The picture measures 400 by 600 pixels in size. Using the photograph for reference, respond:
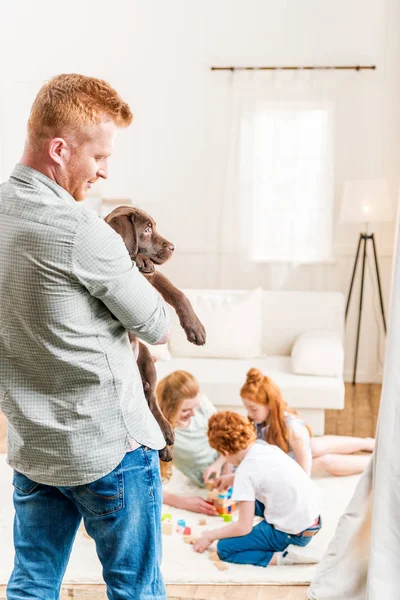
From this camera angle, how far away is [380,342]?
563 cm

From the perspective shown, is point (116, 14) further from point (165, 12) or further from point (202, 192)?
point (202, 192)

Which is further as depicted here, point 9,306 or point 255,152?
point 255,152

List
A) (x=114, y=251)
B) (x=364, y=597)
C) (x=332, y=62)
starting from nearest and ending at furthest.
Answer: (x=114, y=251)
(x=364, y=597)
(x=332, y=62)

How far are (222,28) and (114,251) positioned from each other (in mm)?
4687

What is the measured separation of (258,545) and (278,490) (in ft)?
0.67

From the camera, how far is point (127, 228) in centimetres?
127

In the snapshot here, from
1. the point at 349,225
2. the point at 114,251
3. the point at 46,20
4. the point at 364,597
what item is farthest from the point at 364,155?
the point at 114,251

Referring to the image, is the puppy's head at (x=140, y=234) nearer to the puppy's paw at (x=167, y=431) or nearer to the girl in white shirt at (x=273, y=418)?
the puppy's paw at (x=167, y=431)

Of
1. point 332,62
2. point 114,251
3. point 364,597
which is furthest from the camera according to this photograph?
point 332,62

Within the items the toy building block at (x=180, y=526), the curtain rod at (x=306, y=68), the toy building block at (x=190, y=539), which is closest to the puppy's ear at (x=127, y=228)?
the toy building block at (x=190, y=539)

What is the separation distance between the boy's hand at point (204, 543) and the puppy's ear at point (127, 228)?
1.72 metres

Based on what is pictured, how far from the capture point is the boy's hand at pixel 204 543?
2752mm

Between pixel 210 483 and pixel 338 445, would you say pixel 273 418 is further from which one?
pixel 338 445

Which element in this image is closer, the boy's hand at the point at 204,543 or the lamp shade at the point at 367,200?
the boy's hand at the point at 204,543
